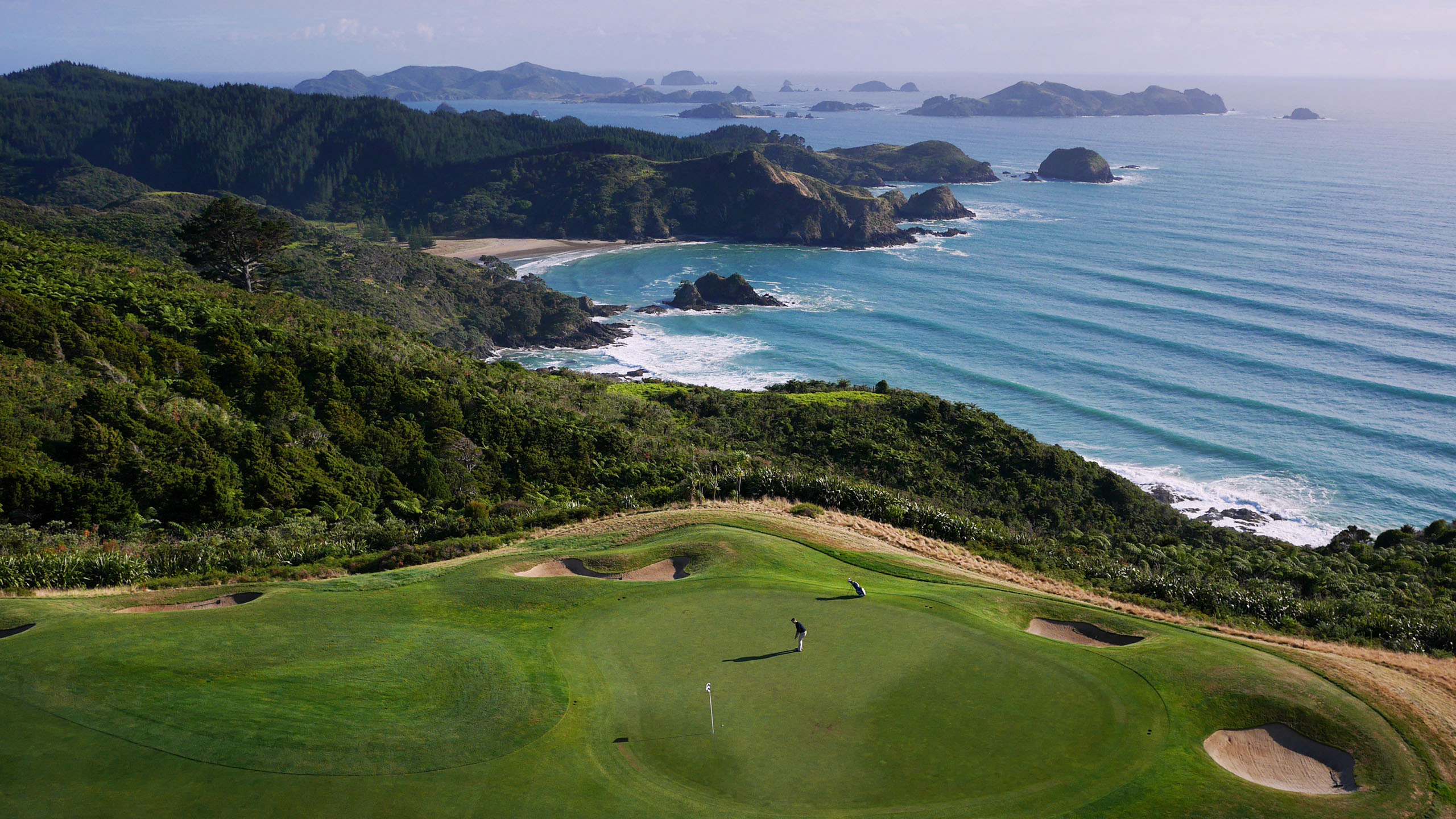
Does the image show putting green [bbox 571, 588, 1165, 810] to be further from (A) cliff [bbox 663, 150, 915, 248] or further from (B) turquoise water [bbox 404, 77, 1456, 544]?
(A) cliff [bbox 663, 150, 915, 248]

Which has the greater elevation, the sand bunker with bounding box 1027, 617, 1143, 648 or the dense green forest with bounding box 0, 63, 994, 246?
the dense green forest with bounding box 0, 63, 994, 246

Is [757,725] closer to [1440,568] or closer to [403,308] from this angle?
[1440,568]

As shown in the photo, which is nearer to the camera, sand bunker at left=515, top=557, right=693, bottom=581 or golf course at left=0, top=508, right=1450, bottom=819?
golf course at left=0, top=508, right=1450, bottom=819

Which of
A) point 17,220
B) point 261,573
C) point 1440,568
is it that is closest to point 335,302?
point 17,220

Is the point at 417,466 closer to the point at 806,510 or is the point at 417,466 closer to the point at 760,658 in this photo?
the point at 806,510

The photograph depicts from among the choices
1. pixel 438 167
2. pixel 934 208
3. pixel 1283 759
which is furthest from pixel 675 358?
pixel 438 167

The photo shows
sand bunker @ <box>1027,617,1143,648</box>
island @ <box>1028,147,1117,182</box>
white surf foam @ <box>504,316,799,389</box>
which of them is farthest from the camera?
island @ <box>1028,147,1117,182</box>

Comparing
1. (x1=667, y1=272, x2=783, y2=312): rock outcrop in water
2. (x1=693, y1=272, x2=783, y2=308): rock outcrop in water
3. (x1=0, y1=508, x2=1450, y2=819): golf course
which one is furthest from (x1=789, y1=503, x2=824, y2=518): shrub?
(x1=693, y1=272, x2=783, y2=308): rock outcrop in water
